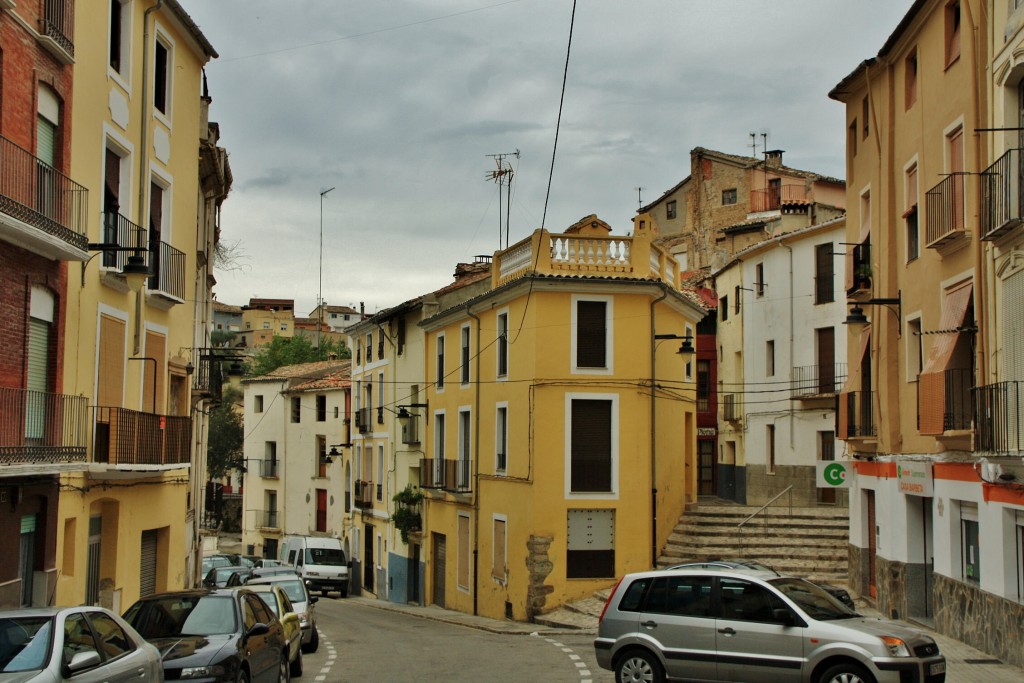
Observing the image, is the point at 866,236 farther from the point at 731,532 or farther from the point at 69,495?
the point at 69,495

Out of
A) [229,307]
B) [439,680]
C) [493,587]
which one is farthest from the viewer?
[229,307]

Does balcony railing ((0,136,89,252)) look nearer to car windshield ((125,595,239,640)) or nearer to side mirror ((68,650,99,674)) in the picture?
car windshield ((125,595,239,640))

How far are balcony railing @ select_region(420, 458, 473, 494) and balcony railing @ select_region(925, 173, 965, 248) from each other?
16941 mm

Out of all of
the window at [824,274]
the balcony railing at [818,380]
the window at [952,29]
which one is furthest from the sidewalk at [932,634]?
the window at [824,274]

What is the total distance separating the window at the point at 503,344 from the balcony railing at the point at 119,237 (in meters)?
12.2

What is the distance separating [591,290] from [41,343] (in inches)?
578

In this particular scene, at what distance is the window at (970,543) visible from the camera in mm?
18227

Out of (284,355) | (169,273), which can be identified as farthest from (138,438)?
(284,355)

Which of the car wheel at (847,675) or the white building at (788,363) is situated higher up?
the white building at (788,363)

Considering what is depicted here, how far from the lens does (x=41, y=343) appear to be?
55.7 ft

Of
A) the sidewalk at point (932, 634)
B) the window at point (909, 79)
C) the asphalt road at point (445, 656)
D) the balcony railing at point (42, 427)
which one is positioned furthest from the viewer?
the window at point (909, 79)

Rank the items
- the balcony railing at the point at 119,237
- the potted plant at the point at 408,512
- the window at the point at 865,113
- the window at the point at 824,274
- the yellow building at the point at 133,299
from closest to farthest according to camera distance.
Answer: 1. the yellow building at the point at 133,299
2. the balcony railing at the point at 119,237
3. the window at the point at 865,113
4. the window at the point at 824,274
5. the potted plant at the point at 408,512

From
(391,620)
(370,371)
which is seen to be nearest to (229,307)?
(370,371)

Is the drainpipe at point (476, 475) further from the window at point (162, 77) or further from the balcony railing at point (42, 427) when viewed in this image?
the balcony railing at point (42, 427)
